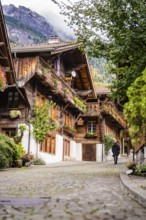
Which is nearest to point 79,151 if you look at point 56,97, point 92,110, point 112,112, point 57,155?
point 92,110

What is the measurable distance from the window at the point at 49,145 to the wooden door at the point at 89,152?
947 cm

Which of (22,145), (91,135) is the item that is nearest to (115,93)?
(22,145)

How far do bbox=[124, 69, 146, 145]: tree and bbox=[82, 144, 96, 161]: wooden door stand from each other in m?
27.1

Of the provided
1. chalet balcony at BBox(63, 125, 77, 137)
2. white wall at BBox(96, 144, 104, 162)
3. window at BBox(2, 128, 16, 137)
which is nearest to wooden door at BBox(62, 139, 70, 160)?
chalet balcony at BBox(63, 125, 77, 137)

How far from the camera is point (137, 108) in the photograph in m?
9.33

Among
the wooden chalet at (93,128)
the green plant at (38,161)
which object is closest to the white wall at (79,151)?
the wooden chalet at (93,128)

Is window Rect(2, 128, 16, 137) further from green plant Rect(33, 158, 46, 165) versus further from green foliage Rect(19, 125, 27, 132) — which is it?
green plant Rect(33, 158, 46, 165)

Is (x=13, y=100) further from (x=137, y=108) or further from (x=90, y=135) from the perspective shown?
(x=137, y=108)

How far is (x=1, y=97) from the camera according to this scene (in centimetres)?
2464

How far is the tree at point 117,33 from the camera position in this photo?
11336 mm

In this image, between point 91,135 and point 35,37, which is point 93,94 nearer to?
point 91,135

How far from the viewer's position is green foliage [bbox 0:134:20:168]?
642 inches

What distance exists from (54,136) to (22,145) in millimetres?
5268

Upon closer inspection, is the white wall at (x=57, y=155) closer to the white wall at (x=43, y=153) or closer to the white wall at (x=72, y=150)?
the white wall at (x=43, y=153)
